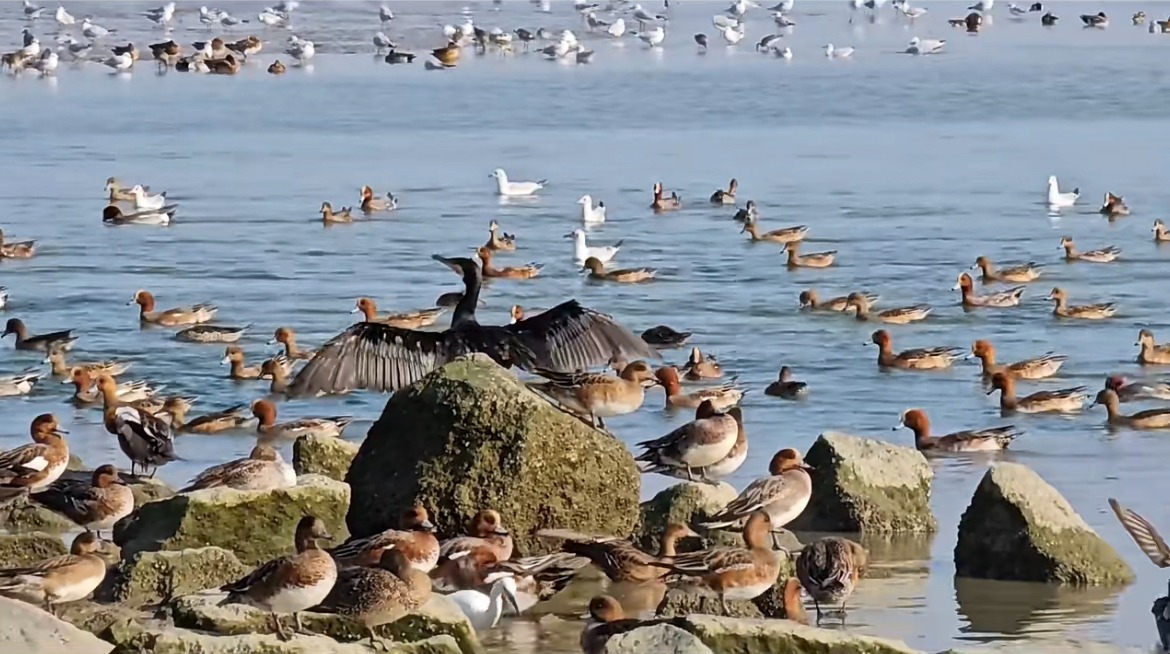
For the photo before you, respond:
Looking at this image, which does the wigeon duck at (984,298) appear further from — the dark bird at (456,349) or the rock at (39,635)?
the rock at (39,635)

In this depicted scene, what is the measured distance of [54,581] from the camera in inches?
397

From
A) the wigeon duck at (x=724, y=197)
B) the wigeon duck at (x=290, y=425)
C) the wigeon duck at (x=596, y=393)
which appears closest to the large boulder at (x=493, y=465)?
the wigeon duck at (x=596, y=393)

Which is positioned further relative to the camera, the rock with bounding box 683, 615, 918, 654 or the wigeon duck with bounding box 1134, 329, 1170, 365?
the wigeon duck with bounding box 1134, 329, 1170, 365

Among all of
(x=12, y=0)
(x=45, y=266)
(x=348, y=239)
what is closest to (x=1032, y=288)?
(x=348, y=239)

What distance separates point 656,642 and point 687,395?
961 cm

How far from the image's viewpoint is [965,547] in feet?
37.8

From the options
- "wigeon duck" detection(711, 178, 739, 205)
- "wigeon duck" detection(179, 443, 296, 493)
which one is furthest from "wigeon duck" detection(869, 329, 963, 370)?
"wigeon duck" detection(711, 178, 739, 205)

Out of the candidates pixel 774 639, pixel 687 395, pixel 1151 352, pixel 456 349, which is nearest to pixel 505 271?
pixel 687 395

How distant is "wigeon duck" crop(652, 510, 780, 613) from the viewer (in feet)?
33.1

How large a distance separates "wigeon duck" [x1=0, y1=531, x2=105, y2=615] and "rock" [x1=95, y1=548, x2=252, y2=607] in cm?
16

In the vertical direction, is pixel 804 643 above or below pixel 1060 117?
above

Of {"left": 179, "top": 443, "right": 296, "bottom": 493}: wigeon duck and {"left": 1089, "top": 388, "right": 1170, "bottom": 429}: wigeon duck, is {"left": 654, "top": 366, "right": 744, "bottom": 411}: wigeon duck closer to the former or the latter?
{"left": 1089, "top": 388, "right": 1170, "bottom": 429}: wigeon duck

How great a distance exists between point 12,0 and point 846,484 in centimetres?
7484

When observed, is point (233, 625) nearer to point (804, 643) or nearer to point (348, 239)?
point (804, 643)
